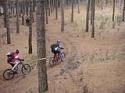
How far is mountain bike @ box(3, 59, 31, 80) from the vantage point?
20156 millimetres

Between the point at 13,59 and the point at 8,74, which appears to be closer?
the point at 8,74

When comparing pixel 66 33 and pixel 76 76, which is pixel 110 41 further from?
pixel 76 76

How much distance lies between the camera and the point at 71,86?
17031 mm

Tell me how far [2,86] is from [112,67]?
6621mm

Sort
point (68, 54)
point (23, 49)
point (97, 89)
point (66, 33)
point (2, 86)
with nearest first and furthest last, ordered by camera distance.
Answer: point (97, 89)
point (2, 86)
point (68, 54)
point (23, 49)
point (66, 33)

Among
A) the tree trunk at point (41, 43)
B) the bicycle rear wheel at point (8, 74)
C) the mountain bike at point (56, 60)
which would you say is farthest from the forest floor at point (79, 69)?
the tree trunk at point (41, 43)

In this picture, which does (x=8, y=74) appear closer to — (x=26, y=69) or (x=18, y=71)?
(x=18, y=71)

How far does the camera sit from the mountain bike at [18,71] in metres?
20.2

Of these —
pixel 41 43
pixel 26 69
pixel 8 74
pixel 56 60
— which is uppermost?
pixel 41 43

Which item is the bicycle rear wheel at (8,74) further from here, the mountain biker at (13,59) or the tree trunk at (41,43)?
the tree trunk at (41,43)

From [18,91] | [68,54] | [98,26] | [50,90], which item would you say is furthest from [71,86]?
[98,26]

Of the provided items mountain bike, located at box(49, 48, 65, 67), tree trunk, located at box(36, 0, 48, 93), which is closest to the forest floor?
mountain bike, located at box(49, 48, 65, 67)

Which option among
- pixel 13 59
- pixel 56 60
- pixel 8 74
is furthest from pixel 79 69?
pixel 8 74

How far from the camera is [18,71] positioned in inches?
822
